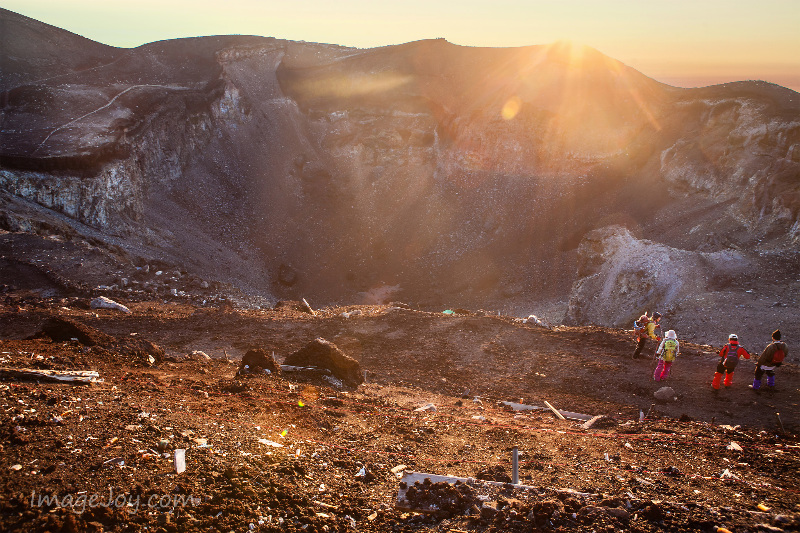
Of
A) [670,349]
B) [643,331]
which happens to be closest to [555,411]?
[670,349]

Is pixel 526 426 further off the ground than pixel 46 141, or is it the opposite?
pixel 46 141

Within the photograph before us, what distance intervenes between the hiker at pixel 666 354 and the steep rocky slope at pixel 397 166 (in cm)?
671

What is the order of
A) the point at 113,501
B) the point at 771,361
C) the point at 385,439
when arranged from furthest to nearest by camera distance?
the point at 771,361 < the point at 385,439 < the point at 113,501

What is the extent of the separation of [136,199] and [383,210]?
46.6 feet

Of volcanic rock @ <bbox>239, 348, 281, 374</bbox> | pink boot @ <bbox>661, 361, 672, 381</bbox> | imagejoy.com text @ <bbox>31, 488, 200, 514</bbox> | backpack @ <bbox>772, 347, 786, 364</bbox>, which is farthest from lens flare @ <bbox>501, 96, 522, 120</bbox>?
imagejoy.com text @ <bbox>31, 488, 200, 514</bbox>

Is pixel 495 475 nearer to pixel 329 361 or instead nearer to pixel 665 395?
pixel 329 361

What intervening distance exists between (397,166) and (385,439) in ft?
95.0

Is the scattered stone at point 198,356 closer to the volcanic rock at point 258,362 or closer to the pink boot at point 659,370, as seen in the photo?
the volcanic rock at point 258,362

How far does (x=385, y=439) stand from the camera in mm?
8211

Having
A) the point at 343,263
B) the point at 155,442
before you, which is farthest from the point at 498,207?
the point at 155,442

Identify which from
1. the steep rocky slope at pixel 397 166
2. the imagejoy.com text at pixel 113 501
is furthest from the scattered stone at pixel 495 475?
the steep rocky slope at pixel 397 166

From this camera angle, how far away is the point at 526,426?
9516mm

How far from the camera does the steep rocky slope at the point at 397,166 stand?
2339cm

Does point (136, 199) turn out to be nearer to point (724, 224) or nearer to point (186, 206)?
point (186, 206)
